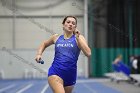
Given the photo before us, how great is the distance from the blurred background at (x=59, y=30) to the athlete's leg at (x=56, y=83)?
16399mm

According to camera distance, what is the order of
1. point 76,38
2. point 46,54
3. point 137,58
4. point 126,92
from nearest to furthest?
1. point 76,38
2. point 126,92
3. point 137,58
4. point 46,54

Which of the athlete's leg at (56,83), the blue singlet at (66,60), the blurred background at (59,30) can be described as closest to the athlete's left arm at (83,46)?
the blue singlet at (66,60)

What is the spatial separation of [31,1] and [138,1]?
581 cm

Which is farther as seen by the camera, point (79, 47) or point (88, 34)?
point (88, 34)

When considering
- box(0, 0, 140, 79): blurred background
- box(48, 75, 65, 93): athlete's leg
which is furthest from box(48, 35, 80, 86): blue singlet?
box(0, 0, 140, 79): blurred background

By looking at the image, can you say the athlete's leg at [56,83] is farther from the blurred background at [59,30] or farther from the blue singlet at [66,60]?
the blurred background at [59,30]

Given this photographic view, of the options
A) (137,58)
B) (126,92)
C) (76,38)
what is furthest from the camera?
(137,58)

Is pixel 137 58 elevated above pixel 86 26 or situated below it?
below

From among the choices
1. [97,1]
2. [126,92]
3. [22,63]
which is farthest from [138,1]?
[126,92]

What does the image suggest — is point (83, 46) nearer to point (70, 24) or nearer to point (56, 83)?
point (70, 24)

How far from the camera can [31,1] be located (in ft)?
69.6

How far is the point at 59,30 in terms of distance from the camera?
67.7ft

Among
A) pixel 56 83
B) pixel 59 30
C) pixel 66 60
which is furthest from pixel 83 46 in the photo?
pixel 59 30

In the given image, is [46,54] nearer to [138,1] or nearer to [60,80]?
[138,1]
